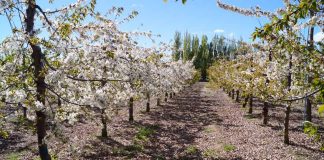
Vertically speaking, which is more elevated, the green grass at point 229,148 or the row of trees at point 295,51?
the row of trees at point 295,51

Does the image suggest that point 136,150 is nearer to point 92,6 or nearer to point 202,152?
point 202,152

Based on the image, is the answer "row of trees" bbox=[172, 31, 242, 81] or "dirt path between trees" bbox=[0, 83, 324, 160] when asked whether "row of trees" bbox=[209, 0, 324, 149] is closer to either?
"dirt path between trees" bbox=[0, 83, 324, 160]

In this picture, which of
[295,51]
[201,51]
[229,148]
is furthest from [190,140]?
[201,51]

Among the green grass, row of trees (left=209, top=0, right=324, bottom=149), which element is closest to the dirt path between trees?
the green grass

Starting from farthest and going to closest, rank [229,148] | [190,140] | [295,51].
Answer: [190,140], [229,148], [295,51]

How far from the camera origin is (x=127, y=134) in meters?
22.4

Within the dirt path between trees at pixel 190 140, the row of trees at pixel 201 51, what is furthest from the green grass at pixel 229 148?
the row of trees at pixel 201 51

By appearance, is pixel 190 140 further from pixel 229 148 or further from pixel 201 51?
pixel 201 51

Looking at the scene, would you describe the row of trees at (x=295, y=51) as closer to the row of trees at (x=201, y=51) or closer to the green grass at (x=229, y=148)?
the green grass at (x=229, y=148)

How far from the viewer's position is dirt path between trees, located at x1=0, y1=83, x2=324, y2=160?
56.2ft

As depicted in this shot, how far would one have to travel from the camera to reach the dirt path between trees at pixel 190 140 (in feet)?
56.2

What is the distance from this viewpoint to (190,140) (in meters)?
21.3

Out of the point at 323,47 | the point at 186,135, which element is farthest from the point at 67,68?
the point at 186,135

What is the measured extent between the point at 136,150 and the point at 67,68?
390 inches
